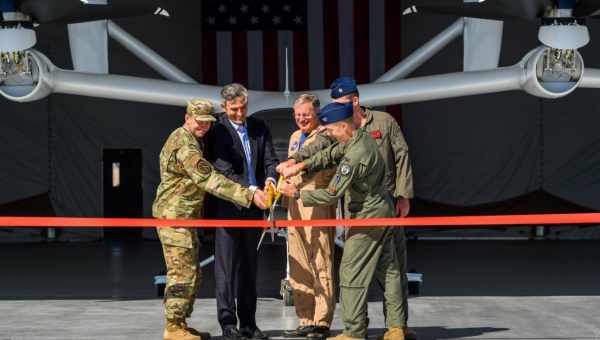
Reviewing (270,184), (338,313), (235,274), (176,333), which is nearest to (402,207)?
(270,184)

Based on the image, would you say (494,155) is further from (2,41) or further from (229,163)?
(229,163)

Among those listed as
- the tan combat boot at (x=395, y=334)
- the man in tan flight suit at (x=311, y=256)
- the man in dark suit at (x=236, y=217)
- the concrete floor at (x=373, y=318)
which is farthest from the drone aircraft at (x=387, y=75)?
the tan combat boot at (x=395, y=334)

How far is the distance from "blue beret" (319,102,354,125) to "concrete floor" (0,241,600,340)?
1.65 m

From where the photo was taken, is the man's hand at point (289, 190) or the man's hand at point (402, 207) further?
the man's hand at point (402, 207)

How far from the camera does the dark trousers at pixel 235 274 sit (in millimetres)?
7219

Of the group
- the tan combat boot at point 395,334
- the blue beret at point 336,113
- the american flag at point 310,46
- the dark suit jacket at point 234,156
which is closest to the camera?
the blue beret at point 336,113

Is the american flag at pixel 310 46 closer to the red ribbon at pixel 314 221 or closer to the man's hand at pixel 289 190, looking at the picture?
the red ribbon at pixel 314 221

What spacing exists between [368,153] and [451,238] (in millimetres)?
11578

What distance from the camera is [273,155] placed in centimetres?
759

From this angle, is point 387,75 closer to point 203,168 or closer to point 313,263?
point 313,263

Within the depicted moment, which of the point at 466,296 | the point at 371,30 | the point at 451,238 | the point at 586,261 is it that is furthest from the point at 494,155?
the point at 466,296

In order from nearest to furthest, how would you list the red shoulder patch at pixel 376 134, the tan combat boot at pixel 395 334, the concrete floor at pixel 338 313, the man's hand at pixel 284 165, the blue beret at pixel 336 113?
the blue beret at pixel 336 113 → the tan combat boot at pixel 395 334 → the man's hand at pixel 284 165 → the red shoulder patch at pixel 376 134 → the concrete floor at pixel 338 313

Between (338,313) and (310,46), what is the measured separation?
8.74 m

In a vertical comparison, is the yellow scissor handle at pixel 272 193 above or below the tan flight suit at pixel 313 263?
above
